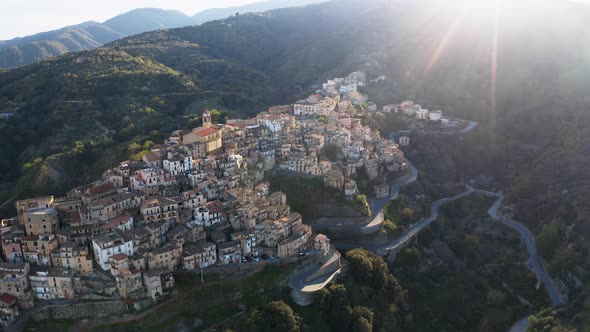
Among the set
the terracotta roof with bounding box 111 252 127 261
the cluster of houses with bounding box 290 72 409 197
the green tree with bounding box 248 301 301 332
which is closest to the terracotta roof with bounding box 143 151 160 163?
the cluster of houses with bounding box 290 72 409 197

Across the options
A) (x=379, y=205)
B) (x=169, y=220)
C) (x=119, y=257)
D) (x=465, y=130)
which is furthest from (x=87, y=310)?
(x=465, y=130)

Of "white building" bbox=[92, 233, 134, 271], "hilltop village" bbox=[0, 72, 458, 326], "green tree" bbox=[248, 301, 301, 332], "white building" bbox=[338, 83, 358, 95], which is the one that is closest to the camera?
"hilltop village" bbox=[0, 72, 458, 326]

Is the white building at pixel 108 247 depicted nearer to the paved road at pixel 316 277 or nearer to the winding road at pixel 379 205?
the paved road at pixel 316 277

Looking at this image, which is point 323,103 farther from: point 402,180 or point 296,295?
point 296,295

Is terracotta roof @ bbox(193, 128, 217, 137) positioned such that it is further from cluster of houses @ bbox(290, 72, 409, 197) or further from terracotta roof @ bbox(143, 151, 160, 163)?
cluster of houses @ bbox(290, 72, 409, 197)

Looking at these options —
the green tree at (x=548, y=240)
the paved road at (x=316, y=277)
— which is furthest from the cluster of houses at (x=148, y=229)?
the green tree at (x=548, y=240)

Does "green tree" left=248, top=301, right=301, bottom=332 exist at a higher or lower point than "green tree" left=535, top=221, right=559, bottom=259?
higher

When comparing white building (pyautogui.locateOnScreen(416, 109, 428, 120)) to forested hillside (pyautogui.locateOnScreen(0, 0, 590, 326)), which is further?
white building (pyautogui.locateOnScreen(416, 109, 428, 120))
